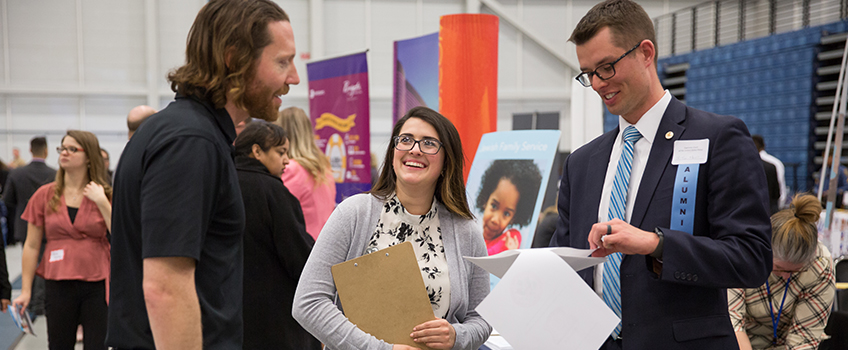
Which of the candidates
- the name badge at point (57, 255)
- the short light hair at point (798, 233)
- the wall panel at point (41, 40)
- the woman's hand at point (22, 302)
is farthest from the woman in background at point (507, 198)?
the wall panel at point (41, 40)

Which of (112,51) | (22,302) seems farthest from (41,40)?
(22,302)

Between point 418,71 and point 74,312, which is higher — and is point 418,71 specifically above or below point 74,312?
above

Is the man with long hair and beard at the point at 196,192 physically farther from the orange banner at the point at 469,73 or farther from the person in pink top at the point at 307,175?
the person in pink top at the point at 307,175

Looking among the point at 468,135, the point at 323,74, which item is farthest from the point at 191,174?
the point at 323,74

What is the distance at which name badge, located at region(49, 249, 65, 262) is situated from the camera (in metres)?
3.11

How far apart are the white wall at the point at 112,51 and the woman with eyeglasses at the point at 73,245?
9.39 m

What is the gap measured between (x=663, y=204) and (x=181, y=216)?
1039 mm

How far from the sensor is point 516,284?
1.31 m

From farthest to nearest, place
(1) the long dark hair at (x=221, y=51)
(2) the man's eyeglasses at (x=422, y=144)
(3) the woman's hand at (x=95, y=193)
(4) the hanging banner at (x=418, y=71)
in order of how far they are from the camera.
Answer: (4) the hanging banner at (x=418, y=71), (3) the woman's hand at (x=95, y=193), (2) the man's eyeglasses at (x=422, y=144), (1) the long dark hair at (x=221, y=51)

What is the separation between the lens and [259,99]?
4.20ft

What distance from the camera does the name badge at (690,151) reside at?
1.36 meters

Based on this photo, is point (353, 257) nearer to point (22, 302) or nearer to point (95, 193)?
point (95, 193)

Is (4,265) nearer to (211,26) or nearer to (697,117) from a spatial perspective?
(211,26)

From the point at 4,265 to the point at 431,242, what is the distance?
265 centimetres
